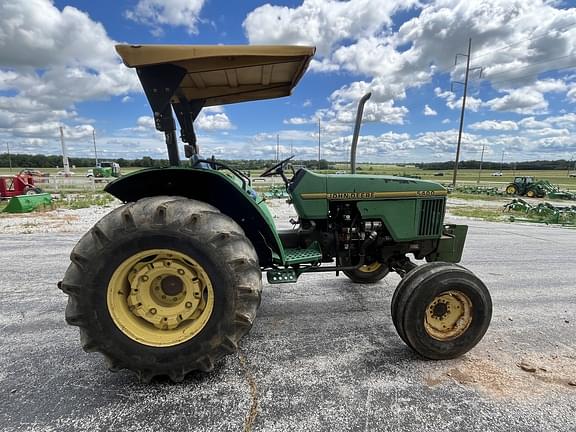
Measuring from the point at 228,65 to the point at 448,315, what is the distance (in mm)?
2561

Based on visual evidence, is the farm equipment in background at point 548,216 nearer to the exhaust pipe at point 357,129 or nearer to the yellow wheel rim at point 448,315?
the exhaust pipe at point 357,129

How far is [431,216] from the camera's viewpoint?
127 inches

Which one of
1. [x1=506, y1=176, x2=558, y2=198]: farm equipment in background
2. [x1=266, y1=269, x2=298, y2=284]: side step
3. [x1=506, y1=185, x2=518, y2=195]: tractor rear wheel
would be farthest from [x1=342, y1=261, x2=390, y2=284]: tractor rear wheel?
[x1=506, y1=185, x2=518, y2=195]: tractor rear wheel

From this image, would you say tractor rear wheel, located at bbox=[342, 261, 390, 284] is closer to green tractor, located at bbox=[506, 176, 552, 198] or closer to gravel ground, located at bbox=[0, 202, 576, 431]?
gravel ground, located at bbox=[0, 202, 576, 431]

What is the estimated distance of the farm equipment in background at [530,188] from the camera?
73.4 ft

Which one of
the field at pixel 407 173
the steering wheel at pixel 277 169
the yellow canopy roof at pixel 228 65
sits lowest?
the field at pixel 407 173

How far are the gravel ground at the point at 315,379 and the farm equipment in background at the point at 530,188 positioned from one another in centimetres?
2313

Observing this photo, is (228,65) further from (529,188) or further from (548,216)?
(529,188)

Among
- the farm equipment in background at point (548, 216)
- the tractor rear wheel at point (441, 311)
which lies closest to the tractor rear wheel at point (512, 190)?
the farm equipment in background at point (548, 216)

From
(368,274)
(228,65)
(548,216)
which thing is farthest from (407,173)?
(548,216)

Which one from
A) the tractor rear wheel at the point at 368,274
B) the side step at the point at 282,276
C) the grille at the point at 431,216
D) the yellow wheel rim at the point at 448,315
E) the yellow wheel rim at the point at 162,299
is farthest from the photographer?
the tractor rear wheel at the point at 368,274

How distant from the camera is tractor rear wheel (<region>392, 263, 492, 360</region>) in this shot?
2.49 m

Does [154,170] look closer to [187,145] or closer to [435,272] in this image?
[187,145]

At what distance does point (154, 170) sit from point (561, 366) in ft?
11.1
